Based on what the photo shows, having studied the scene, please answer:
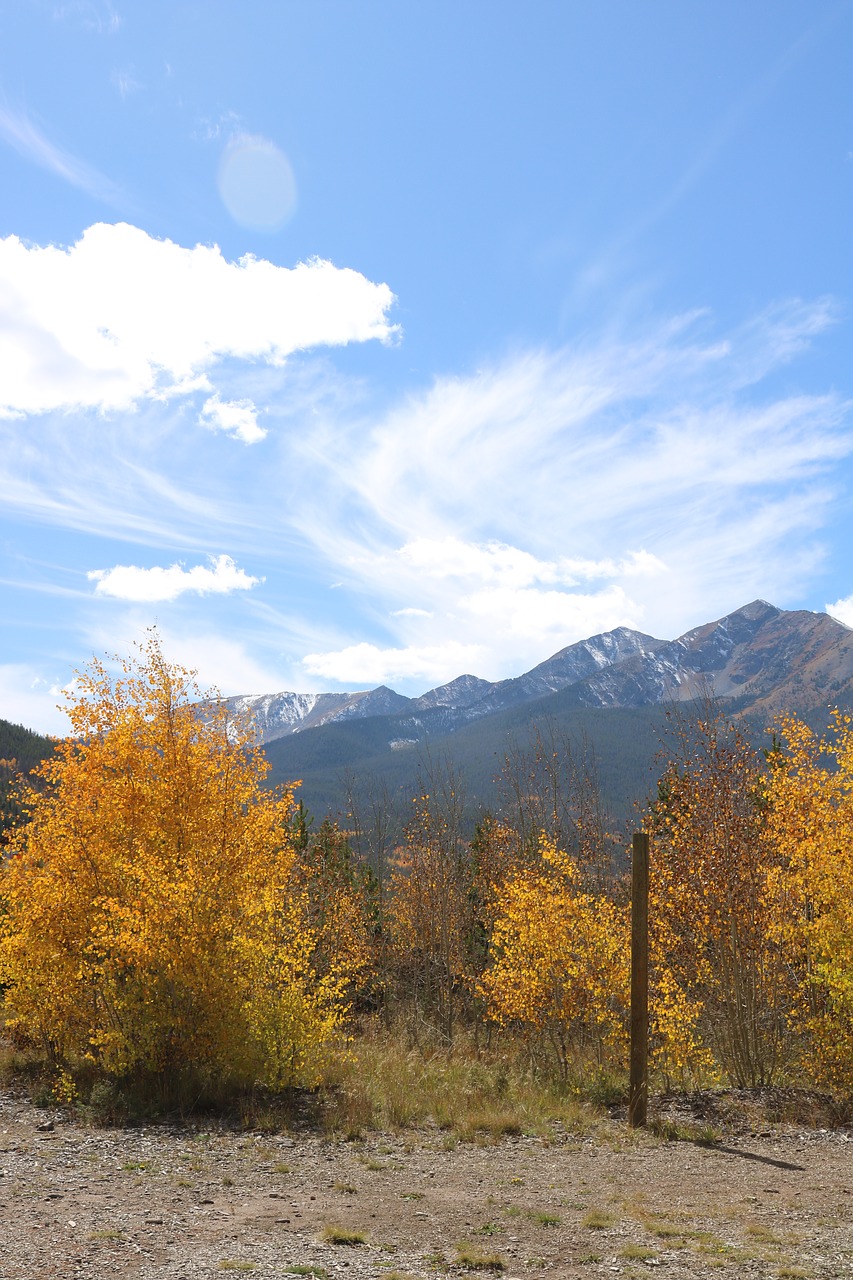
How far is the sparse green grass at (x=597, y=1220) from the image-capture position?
8227mm

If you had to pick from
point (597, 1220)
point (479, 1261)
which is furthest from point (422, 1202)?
point (479, 1261)

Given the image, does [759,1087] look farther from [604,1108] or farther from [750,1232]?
[750,1232]

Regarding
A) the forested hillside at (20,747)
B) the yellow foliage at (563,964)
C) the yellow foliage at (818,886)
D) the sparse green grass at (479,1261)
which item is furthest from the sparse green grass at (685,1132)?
the forested hillside at (20,747)

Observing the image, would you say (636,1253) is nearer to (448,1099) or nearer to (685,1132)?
(685,1132)

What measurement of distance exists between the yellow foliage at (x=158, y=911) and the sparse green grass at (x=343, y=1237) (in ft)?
18.9

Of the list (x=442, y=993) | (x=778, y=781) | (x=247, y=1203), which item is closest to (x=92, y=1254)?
(x=247, y=1203)

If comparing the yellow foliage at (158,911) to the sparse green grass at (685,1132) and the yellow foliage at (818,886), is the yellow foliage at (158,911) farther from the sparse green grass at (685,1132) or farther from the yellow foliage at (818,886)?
the yellow foliage at (818,886)

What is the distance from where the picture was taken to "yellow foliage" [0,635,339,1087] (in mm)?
13727

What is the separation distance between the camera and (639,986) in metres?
13.1

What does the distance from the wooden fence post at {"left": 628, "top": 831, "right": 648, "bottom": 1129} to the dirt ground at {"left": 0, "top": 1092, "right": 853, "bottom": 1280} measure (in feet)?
1.70

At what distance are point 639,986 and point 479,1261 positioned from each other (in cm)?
659

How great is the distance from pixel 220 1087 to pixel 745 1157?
827 centimetres

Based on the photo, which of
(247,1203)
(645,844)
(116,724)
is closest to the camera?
(247,1203)

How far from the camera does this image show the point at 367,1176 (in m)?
10.4
